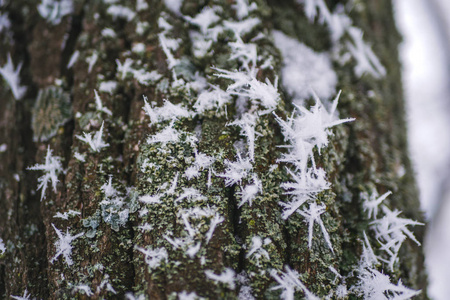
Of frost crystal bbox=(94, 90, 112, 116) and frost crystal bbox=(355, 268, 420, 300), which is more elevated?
frost crystal bbox=(94, 90, 112, 116)

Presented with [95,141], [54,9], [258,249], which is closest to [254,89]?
[258,249]

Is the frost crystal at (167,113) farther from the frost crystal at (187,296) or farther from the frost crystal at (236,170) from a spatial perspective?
the frost crystal at (187,296)

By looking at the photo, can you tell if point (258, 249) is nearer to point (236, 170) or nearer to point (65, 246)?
point (236, 170)

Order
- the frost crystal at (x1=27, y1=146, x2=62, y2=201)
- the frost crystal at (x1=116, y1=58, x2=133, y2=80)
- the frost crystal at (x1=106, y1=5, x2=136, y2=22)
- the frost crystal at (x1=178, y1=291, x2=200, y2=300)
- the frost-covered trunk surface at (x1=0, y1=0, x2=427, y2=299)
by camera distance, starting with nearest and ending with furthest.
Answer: the frost crystal at (x1=178, y1=291, x2=200, y2=300) → the frost-covered trunk surface at (x1=0, y1=0, x2=427, y2=299) → the frost crystal at (x1=27, y1=146, x2=62, y2=201) → the frost crystal at (x1=116, y1=58, x2=133, y2=80) → the frost crystal at (x1=106, y1=5, x2=136, y2=22)

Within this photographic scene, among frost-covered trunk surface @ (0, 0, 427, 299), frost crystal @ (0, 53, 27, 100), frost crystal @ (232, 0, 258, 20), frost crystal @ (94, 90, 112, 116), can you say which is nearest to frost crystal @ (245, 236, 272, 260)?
frost-covered trunk surface @ (0, 0, 427, 299)

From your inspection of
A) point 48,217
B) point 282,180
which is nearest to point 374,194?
point 282,180

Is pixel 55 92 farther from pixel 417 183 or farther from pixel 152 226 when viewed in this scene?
pixel 417 183

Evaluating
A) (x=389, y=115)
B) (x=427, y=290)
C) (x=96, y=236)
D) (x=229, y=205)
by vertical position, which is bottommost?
(x=427, y=290)

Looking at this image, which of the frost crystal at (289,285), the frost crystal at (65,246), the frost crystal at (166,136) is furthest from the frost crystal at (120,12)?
the frost crystal at (289,285)

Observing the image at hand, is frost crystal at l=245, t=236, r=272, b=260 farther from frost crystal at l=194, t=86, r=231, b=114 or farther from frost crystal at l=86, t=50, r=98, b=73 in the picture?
frost crystal at l=86, t=50, r=98, b=73

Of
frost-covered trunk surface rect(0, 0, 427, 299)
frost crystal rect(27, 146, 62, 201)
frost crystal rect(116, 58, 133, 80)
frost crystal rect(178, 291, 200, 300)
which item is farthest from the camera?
frost crystal rect(116, 58, 133, 80)
